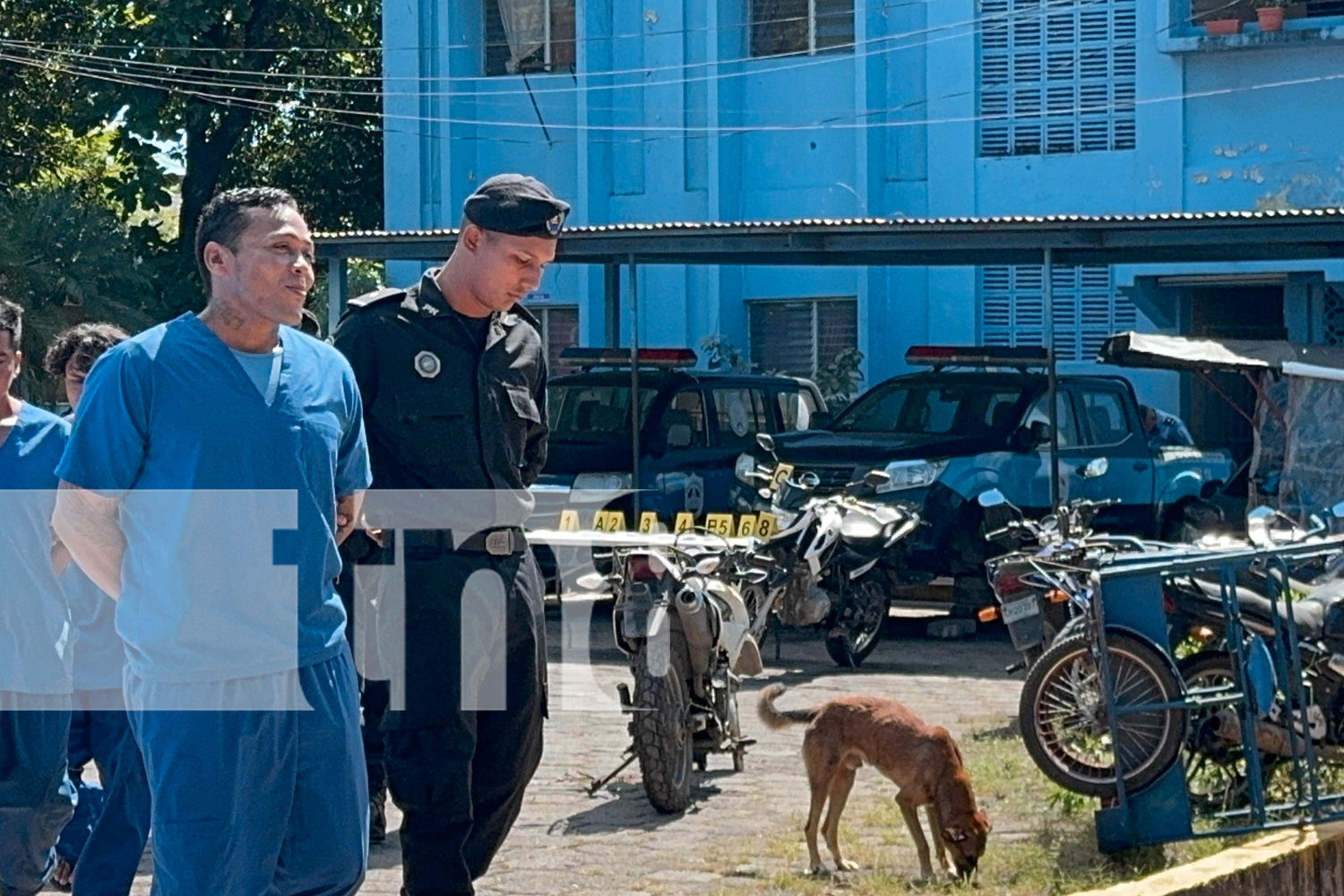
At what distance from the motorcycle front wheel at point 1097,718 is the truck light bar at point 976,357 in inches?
341

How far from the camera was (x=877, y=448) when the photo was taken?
15375 millimetres

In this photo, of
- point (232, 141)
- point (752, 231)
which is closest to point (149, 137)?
point (232, 141)

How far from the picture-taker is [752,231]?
52.0 feet

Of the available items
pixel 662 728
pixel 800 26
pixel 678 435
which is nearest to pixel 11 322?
pixel 662 728

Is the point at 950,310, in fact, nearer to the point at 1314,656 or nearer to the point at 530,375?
the point at 1314,656

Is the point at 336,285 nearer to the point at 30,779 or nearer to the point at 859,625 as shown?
the point at 859,625

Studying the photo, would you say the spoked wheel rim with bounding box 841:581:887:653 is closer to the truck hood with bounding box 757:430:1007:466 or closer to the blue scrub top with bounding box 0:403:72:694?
the truck hood with bounding box 757:430:1007:466

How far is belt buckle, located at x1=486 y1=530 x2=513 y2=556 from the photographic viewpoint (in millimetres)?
5215

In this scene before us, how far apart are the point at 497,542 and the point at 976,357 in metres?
11.4

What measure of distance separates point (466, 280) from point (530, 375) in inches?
12.7

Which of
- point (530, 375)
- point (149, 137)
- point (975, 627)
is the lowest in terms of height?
point (975, 627)

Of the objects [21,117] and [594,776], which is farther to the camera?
[21,117]

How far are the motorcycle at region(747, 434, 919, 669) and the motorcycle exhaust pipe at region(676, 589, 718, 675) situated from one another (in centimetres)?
191

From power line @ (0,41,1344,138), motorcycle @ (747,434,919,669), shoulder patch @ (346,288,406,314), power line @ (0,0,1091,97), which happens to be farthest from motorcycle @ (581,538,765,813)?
power line @ (0,0,1091,97)
